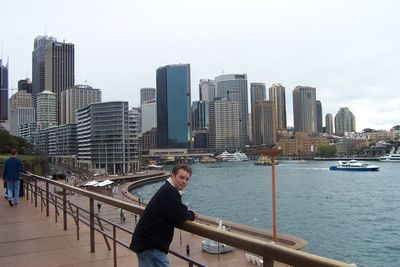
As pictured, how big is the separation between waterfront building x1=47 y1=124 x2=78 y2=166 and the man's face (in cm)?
16774

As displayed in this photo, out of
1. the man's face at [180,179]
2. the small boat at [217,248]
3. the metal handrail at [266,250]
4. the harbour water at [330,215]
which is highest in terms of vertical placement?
the man's face at [180,179]

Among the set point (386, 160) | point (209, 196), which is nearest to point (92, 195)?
point (209, 196)

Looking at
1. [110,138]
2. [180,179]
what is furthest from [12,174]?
[110,138]

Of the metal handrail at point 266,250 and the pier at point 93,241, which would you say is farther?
the pier at point 93,241

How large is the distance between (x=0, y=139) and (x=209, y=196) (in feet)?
140

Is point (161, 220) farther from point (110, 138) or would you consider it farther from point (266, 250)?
point (110, 138)

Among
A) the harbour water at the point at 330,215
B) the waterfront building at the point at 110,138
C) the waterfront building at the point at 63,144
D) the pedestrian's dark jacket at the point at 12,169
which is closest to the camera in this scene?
the pedestrian's dark jacket at the point at 12,169

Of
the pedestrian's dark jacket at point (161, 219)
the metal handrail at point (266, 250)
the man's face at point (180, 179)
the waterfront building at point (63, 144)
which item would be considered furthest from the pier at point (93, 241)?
the waterfront building at point (63, 144)

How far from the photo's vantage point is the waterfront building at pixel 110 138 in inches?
5551

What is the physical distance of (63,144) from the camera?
17925 cm

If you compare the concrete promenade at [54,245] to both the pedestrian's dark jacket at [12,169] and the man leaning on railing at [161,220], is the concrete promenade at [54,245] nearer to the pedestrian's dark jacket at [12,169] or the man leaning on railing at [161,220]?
the man leaning on railing at [161,220]

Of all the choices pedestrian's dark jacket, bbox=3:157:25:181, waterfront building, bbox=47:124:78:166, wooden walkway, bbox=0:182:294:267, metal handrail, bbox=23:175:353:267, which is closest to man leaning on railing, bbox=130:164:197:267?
metal handrail, bbox=23:175:353:267

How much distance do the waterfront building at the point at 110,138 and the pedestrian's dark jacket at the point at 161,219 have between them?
137448 millimetres

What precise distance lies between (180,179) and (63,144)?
610ft
